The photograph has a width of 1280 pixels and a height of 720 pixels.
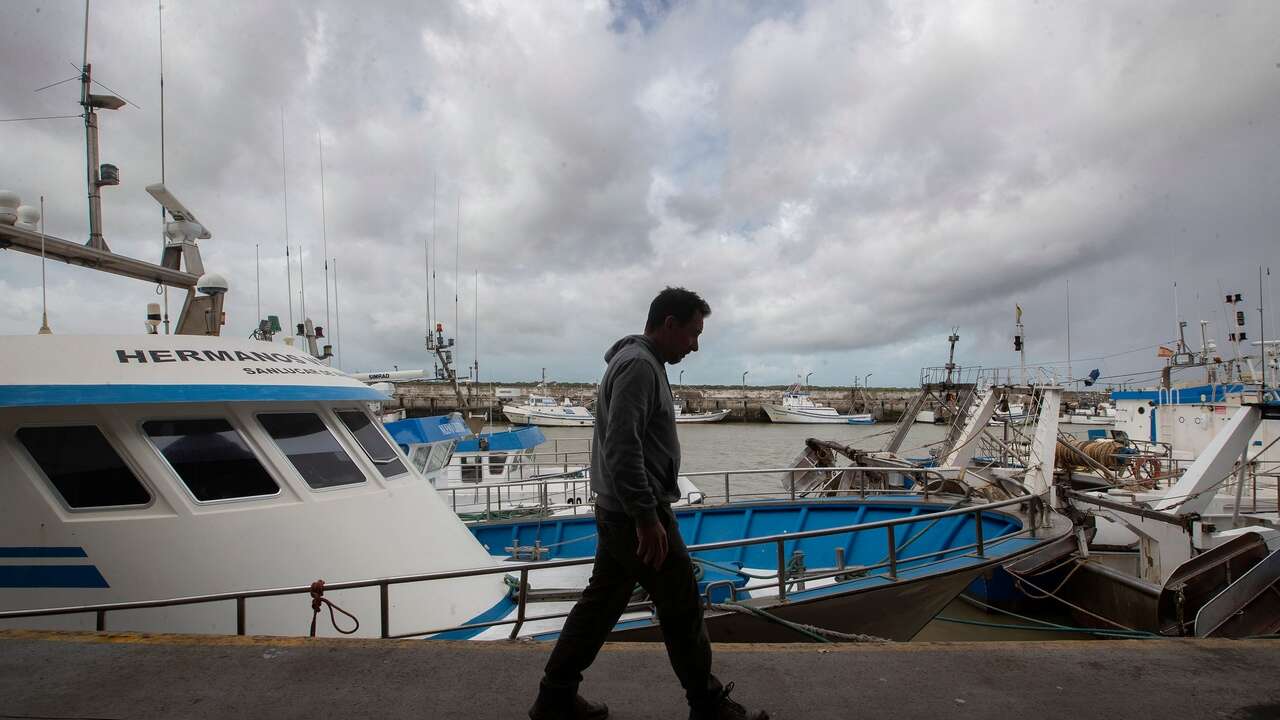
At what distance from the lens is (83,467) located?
4203mm

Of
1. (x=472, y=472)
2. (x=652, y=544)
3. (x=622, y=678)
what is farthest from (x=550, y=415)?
(x=652, y=544)

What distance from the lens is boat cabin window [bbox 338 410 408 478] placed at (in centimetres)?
547

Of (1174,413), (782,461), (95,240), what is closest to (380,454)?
(95,240)

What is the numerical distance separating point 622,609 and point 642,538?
39 cm

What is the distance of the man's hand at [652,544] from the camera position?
87.1 inches

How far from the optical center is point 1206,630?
15.8ft

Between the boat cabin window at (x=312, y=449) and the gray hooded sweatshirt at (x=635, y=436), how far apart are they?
3.26m

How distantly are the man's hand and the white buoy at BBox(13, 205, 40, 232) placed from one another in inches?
231

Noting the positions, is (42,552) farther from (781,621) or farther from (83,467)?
(781,621)

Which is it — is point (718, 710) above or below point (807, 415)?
above

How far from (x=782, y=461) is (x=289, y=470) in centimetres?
2687

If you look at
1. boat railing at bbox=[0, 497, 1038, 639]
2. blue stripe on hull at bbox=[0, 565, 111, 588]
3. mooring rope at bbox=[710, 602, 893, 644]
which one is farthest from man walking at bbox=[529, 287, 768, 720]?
blue stripe on hull at bbox=[0, 565, 111, 588]

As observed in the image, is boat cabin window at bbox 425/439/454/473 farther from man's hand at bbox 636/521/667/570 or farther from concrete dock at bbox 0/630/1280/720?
man's hand at bbox 636/521/667/570

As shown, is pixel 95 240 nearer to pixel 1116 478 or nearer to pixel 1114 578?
pixel 1114 578
